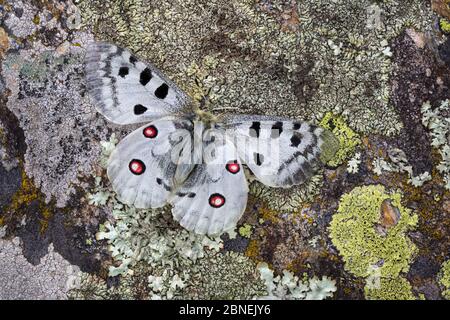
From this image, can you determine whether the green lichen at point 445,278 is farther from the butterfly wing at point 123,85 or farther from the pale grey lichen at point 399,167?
the butterfly wing at point 123,85

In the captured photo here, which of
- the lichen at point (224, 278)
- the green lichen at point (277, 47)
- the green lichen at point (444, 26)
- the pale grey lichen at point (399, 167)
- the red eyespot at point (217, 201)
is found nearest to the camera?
the red eyespot at point (217, 201)

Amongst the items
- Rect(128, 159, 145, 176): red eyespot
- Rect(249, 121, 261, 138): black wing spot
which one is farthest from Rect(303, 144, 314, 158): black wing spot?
Rect(128, 159, 145, 176): red eyespot

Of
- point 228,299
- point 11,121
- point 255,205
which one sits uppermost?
point 11,121

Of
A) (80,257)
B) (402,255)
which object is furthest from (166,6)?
(402,255)

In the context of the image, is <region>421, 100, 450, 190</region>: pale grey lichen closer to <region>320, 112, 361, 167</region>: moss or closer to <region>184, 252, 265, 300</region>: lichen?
<region>320, 112, 361, 167</region>: moss

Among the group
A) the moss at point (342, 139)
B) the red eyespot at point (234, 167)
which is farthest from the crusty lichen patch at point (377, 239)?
the red eyespot at point (234, 167)

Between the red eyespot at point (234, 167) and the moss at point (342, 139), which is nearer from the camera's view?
the red eyespot at point (234, 167)

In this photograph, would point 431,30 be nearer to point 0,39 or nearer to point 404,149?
point 404,149
